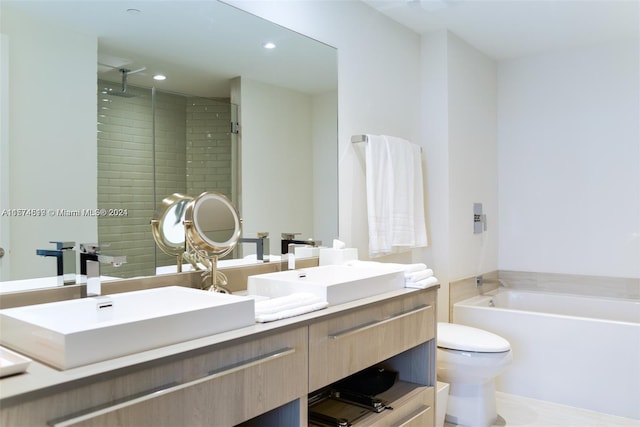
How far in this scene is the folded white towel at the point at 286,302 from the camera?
1441 millimetres

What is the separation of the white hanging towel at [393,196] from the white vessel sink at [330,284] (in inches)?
24.9

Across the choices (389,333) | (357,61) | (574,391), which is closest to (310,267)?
(389,333)

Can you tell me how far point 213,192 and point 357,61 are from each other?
129 centimetres

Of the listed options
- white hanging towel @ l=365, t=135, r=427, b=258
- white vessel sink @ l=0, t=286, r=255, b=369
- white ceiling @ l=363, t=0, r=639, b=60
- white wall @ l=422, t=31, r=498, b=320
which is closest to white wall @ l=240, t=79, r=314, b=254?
white hanging towel @ l=365, t=135, r=427, b=258

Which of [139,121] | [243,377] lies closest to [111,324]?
[243,377]

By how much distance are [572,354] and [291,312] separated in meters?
2.29

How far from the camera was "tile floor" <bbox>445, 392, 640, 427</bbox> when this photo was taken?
2764 mm

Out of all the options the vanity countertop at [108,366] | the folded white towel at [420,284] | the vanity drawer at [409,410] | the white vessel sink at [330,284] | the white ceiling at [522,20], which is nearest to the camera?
the vanity countertop at [108,366]

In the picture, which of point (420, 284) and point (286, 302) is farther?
point (420, 284)

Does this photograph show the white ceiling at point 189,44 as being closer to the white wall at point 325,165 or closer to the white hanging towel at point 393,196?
the white wall at point 325,165

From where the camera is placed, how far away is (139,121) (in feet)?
5.51

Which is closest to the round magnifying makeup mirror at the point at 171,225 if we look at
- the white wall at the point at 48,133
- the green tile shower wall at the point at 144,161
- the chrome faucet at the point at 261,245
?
the green tile shower wall at the point at 144,161

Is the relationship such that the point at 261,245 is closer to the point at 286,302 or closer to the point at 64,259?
the point at 286,302

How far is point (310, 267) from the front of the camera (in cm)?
234
